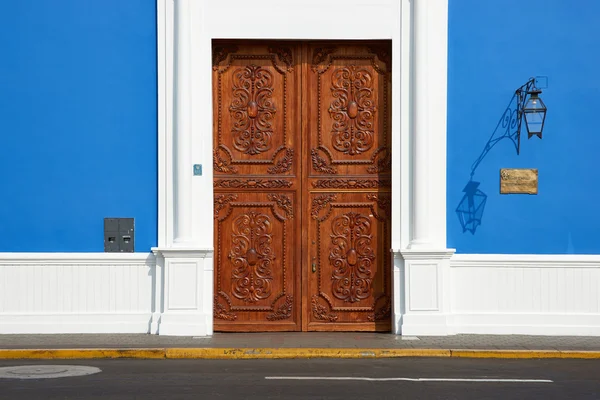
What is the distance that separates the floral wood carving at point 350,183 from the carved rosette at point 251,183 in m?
0.44

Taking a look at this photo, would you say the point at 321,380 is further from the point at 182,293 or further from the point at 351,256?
the point at 351,256

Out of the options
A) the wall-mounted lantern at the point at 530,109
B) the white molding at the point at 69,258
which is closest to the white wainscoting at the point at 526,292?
the wall-mounted lantern at the point at 530,109

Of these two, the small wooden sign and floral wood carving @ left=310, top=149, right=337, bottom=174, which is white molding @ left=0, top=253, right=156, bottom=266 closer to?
floral wood carving @ left=310, top=149, right=337, bottom=174

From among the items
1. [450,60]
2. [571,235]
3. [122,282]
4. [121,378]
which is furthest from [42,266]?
[571,235]

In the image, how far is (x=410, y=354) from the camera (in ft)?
37.3

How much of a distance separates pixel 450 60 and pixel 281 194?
2.80 metres

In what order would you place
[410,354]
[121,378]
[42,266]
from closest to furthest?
[121,378] → [410,354] → [42,266]

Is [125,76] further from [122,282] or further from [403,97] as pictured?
[403,97]

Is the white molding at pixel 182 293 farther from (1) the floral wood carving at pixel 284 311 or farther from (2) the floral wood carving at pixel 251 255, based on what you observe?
(1) the floral wood carving at pixel 284 311

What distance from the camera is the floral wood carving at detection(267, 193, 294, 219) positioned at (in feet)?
42.8

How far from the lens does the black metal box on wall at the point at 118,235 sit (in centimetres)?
1273

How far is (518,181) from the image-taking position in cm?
1295

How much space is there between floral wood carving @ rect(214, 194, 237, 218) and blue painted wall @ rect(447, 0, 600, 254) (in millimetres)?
2847

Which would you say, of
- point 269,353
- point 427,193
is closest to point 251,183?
point 427,193
